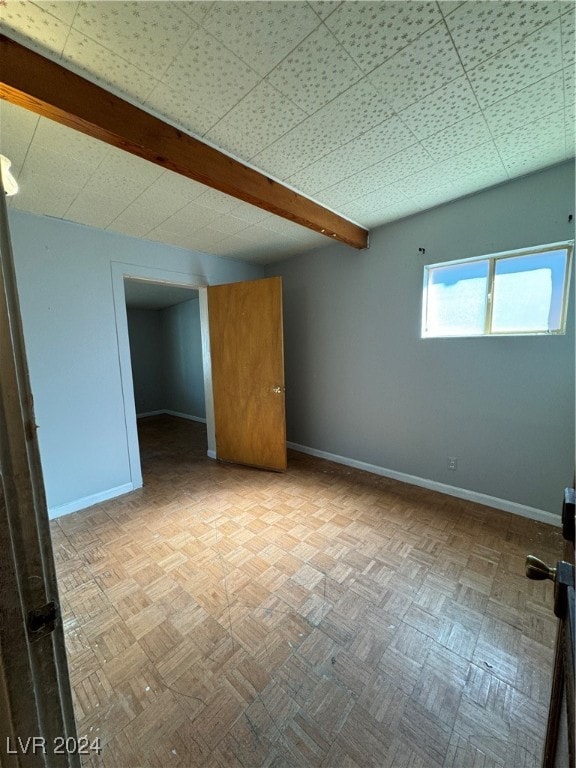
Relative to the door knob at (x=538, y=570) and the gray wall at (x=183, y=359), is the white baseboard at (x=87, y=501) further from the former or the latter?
the door knob at (x=538, y=570)

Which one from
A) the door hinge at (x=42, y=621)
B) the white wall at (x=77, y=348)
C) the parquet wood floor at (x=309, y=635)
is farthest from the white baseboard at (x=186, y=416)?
the door hinge at (x=42, y=621)

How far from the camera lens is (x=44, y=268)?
226 centimetres

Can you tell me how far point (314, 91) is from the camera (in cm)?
123

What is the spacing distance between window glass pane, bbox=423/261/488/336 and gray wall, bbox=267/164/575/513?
0.11 meters

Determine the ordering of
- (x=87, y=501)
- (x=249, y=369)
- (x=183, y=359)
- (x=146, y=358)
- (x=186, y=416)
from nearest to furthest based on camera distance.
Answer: (x=87, y=501), (x=249, y=369), (x=183, y=359), (x=186, y=416), (x=146, y=358)

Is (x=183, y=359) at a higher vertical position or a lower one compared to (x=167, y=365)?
higher

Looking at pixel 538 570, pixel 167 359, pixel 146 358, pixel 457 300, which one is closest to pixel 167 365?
pixel 167 359

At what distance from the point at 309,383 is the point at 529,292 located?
2.26m

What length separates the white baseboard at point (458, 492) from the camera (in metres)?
2.12

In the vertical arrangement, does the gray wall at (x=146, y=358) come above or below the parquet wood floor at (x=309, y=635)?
above

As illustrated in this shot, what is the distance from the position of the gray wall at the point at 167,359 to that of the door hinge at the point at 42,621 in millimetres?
5002

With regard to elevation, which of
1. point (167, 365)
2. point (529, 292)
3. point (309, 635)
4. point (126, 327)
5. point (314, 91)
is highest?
point (314, 91)

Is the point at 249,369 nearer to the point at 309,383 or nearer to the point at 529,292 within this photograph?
the point at 309,383

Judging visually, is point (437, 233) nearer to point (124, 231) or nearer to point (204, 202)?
point (204, 202)
